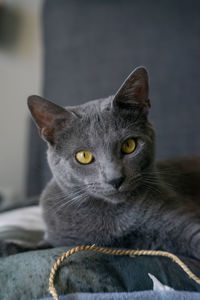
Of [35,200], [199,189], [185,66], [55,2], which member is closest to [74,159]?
[199,189]

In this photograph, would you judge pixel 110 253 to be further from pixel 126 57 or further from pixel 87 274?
pixel 126 57

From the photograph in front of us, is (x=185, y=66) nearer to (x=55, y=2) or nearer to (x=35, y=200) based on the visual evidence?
(x=55, y=2)

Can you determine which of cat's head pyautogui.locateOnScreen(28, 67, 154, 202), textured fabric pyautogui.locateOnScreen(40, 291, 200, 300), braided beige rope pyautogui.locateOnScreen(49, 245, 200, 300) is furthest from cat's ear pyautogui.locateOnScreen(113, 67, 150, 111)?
textured fabric pyautogui.locateOnScreen(40, 291, 200, 300)

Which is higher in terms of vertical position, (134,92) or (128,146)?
(134,92)

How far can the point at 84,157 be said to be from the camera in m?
0.91

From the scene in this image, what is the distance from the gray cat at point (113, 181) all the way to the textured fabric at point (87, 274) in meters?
0.11

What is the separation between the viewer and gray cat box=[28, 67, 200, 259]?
870mm

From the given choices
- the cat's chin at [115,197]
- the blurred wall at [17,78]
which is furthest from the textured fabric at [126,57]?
the cat's chin at [115,197]

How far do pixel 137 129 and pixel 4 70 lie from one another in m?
1.91

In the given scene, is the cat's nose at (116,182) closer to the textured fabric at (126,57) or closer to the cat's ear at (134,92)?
the cat's ear at (134,92)

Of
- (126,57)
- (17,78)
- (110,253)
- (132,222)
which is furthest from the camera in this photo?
(17,78)

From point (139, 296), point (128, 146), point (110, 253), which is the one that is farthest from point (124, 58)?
point (139, 296)

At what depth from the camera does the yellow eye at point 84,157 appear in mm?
898

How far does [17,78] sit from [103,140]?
1.90 meters
